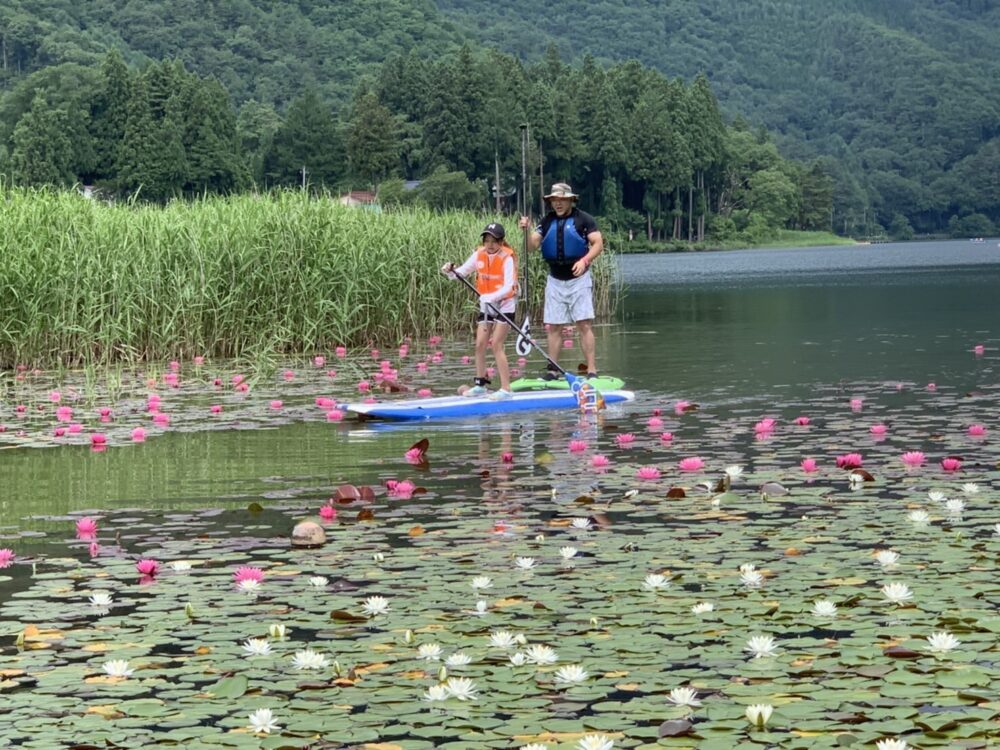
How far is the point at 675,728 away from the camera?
4973 millimetres

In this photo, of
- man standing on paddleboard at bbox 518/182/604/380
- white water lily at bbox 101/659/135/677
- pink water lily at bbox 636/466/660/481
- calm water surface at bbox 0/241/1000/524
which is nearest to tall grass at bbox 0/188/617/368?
calm water surface at bbox 0/241/1000/524

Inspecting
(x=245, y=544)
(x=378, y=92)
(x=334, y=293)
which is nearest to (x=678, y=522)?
(x=245, y=544)

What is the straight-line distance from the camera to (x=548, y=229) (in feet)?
56.2

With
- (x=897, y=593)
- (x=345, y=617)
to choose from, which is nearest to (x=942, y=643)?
(x=897, y=593)

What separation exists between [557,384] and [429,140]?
5350 inches

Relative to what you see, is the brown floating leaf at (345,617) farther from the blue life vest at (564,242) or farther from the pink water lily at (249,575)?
the blue life vest at (564,242)

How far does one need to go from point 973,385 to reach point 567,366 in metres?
6.23

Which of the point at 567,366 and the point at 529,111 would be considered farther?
the point at 529,111

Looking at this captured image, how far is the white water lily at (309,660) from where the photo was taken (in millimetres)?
5820

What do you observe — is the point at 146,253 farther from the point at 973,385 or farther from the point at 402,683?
the point at 402,683

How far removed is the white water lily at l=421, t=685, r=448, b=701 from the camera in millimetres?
5418

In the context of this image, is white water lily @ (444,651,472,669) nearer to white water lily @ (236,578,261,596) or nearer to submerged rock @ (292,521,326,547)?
white water lily @ (236,578,261,596)

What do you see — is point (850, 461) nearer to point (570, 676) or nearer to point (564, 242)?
point (570, 676)

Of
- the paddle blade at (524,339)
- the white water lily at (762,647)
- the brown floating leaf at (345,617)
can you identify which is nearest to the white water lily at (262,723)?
the brown floating leaf at (345,617)
